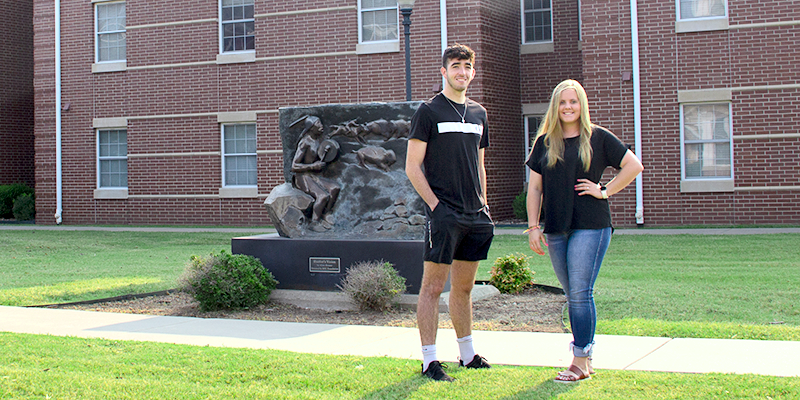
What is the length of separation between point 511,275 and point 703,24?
33.8 ft

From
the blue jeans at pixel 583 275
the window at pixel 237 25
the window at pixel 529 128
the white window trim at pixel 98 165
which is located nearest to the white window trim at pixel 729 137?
the window at pixel 529 128

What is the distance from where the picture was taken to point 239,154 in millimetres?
20031

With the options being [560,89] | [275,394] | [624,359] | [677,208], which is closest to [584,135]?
[560,89]

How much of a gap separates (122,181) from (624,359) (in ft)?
61.3

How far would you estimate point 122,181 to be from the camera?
21.3 metres

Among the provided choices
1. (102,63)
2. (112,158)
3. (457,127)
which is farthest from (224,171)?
(457,127)

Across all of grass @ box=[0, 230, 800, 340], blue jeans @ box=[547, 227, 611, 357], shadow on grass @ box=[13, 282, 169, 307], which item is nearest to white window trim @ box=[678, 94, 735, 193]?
grass @ box=[0, 230, 800, 340]

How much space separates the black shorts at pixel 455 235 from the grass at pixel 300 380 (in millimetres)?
769

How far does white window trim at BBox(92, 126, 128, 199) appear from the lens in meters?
21.0

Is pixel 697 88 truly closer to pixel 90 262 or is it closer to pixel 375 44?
pixel 375 44

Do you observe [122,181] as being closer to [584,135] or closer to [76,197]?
[76,197]

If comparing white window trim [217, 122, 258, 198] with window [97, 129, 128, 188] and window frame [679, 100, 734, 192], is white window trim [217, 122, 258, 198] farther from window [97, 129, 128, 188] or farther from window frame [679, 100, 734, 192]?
window frame [679, 100, 734, 192]

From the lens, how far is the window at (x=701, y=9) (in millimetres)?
16500

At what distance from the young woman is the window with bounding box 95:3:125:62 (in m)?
19.0
